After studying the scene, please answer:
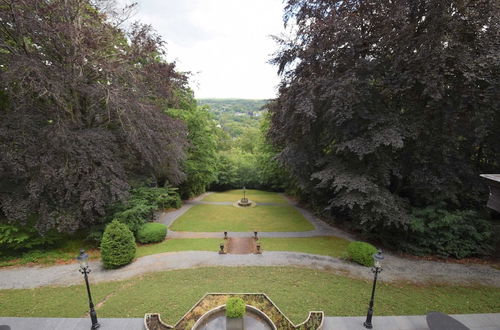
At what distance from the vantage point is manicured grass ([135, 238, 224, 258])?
11.1m

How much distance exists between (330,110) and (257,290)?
8187 millimetres

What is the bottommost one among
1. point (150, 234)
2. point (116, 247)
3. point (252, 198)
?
point (252, 198)

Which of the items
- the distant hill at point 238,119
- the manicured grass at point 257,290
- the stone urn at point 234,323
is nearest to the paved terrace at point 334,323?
the manicured grass at point 257,290

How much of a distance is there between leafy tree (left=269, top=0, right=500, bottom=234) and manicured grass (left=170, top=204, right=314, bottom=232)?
5.08m

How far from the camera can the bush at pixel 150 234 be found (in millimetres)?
12094

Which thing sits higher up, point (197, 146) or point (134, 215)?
point (197, 146)

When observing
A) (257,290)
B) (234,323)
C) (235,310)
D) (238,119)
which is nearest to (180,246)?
(257,290)

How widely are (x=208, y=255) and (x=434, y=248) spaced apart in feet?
36.7

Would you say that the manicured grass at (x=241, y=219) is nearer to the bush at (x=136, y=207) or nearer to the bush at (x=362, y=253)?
the bush at (x=136, y=207)

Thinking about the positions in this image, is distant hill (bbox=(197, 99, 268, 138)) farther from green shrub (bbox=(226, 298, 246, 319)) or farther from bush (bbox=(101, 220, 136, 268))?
green shrub (bbox=(226, 298, 246, 319))

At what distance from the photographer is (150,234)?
1214 cm

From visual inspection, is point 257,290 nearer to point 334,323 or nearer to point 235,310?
point 235,310

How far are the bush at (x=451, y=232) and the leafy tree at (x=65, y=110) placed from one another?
14.3 meters

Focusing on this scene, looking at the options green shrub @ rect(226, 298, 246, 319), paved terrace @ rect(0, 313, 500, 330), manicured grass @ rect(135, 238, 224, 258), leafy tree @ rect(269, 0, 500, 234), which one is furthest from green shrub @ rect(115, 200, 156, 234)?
leafy tree @ rect(269, 0, 500, 234)
